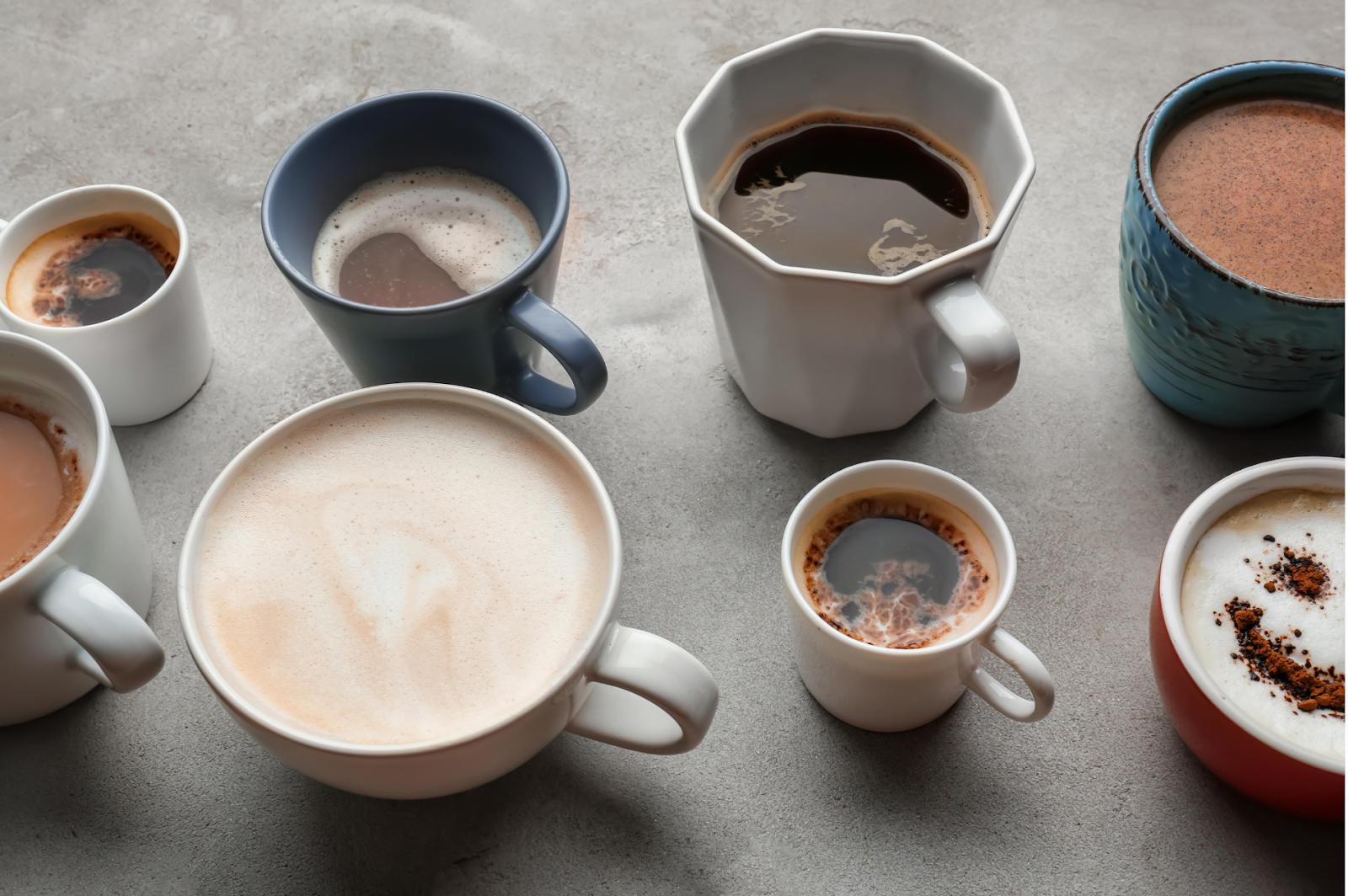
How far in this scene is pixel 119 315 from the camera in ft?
4.00

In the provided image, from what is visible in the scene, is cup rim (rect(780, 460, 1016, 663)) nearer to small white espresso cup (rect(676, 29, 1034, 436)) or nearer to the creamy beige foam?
small white espresso cup (rect(676, 29, 1034, 436))

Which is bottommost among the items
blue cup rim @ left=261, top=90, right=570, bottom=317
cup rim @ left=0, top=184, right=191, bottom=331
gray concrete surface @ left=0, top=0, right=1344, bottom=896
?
gray concrete surface @ left=0, top=0, right=1344, bottom=896

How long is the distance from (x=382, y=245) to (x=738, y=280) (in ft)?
1.34

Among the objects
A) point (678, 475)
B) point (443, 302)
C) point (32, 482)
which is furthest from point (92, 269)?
point (678, 475)

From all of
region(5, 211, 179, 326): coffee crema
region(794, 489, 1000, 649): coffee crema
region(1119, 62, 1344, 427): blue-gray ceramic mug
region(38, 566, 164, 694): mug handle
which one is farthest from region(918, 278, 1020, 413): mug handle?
region(5, 211, 179, 326): coffee crema

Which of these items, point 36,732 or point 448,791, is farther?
point 36,732

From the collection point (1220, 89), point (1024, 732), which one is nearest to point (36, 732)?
point (1024, 732)

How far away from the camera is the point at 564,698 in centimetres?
87

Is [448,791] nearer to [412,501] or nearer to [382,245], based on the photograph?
[412,501]

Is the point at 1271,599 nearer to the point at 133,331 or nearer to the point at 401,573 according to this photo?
the point at 401,573

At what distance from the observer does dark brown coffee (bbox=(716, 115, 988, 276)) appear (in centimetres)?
114

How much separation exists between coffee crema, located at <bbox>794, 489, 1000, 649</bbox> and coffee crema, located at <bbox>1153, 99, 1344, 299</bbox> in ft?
1.24

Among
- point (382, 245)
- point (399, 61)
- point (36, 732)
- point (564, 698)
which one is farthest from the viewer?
point (399, 61)

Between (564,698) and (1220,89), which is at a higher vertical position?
(1220,89)
